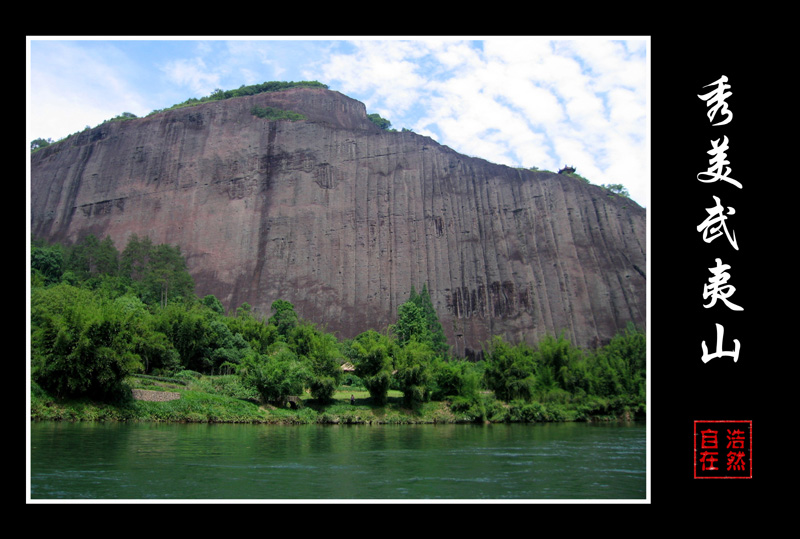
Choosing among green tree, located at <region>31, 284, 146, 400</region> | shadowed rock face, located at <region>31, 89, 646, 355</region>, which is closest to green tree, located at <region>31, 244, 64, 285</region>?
shadowed rock face, located at <region>31, 89, 646, 355</region>

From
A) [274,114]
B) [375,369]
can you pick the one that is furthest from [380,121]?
[375,369]

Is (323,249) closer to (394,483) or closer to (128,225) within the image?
(128,225)

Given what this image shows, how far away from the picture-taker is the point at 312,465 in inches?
530

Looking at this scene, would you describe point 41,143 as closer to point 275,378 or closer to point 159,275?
point 159,275

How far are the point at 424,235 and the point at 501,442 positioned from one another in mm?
43334

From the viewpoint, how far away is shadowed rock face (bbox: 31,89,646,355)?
192 feet

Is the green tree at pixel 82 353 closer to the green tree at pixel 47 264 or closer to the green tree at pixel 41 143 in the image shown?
the green tree at pixel 47 264

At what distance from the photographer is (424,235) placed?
6250 cm
